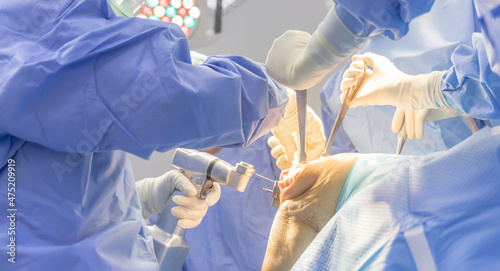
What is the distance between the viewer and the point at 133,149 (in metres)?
1.14

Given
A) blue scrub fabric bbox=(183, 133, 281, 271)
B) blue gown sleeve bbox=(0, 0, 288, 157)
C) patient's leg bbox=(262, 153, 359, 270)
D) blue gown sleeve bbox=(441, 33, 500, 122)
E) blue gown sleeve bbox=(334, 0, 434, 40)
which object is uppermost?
blue gown sleeve bbox=(334, 0, 434, 40)

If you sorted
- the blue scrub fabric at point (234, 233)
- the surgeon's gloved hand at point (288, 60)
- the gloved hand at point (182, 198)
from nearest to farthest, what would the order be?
the surgeon's gloved hand at point (288, 60)
the gloved hand at point (182, 198)
the blue scrub fabric at point (234, 233)

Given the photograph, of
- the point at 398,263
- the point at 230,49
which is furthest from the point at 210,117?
the point at 230,49

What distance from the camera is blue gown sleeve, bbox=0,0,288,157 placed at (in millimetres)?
1046

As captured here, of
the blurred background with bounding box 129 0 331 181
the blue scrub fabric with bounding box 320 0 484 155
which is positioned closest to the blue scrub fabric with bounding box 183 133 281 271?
the blue scrub fabric with bounding box 320 0 484 155

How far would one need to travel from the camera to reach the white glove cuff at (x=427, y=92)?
1.47 meters

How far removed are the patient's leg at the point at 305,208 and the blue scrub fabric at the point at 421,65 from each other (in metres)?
0.54

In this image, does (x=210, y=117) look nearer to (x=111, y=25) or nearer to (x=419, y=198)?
(x=111, y=25)

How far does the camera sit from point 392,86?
162 cm

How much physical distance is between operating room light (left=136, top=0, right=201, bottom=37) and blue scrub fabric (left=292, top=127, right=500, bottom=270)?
1361mm

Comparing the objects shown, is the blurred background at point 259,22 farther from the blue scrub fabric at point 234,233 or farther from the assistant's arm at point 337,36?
the assistant's arm at point 337,36

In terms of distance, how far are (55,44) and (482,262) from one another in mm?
1004

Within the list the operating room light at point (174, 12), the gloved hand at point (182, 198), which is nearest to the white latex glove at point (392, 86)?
the gloved hand at point (182, 198)

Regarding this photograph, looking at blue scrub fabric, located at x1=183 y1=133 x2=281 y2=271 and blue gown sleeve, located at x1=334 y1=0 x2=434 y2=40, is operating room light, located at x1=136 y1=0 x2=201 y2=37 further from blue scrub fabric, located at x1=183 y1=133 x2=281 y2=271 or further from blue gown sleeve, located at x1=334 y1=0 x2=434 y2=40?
blue gown sleeve, located at x1=334 y1=0 x2=434 y2=40
